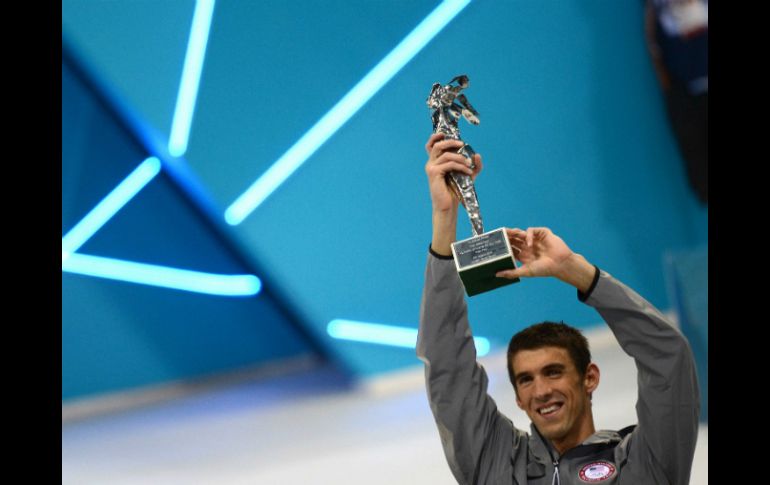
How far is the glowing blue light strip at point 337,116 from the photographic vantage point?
4.33 metres

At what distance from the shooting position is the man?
74.5 inches

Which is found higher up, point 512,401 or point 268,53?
point 268,53

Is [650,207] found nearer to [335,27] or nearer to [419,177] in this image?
[419,177]

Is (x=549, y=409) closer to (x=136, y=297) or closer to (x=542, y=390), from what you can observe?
(x=542, y=390)

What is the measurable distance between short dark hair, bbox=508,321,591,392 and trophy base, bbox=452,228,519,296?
141mm

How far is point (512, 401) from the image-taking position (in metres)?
4.29

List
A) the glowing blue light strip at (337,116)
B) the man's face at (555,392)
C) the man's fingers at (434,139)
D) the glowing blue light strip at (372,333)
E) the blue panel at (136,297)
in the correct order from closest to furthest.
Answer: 1. the man's face at (555,392)
2. the man's fingers at (434,139)
3. the glowing blue light strip at (337,116)
4. the glowing blue light strip at (372,333)
5. the blue panel at (136,297)

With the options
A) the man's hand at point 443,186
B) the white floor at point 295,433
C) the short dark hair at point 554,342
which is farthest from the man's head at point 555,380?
the white floor at point 295,433

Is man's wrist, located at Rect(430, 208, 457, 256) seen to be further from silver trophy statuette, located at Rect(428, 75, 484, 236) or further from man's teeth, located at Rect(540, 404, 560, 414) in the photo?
man's teeth, located at Rect(540, 404, 560, 414)

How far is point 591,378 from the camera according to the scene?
2.05 m

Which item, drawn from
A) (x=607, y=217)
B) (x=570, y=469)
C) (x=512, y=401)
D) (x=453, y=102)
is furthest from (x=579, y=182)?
(x=570, y=469)

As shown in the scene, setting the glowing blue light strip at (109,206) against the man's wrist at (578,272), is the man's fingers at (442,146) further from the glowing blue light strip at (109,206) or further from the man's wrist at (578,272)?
the glowing blue light strip at (109,206)

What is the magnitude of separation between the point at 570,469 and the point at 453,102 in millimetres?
812

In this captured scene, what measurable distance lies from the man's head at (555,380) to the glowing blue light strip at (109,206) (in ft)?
10.5
